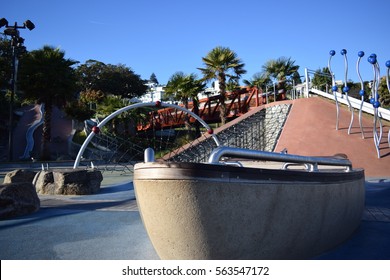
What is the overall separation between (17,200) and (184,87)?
2480 cm

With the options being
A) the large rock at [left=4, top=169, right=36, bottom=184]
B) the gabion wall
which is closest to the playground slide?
the gabion wall

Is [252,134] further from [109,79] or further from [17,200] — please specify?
[109,79]

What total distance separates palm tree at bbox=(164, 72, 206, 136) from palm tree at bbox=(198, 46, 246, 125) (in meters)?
2.02

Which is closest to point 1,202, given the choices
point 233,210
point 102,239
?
point 102,239

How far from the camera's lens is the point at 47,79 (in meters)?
24.9

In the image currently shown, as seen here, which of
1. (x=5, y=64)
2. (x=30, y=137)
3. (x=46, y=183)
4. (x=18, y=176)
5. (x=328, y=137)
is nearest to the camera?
(x=46, y=183)

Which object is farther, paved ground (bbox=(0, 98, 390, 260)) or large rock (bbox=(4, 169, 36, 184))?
large rock (bbox=(4, 169, 36, 184))

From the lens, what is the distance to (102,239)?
4.00 m

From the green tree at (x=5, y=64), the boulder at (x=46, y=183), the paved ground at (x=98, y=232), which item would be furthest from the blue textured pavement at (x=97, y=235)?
the green tree at (x=5, y=64)

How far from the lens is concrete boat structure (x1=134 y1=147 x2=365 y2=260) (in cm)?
229

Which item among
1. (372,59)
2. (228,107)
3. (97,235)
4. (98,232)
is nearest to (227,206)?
(97,235)

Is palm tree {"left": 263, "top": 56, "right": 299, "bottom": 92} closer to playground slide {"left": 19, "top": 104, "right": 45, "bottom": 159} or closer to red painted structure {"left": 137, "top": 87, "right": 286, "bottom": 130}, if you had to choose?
red painted structure {"left": 137, "top": 87, "right": 286, "bottom": 130}

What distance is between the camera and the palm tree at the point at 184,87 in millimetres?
29719
